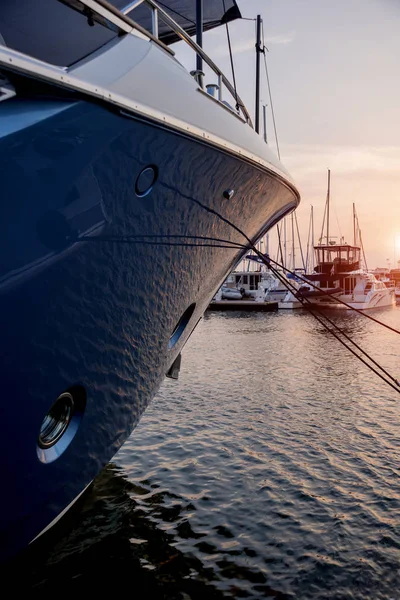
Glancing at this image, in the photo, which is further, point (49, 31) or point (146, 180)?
point (49, 31)

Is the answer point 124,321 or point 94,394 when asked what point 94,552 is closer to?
point 94,394

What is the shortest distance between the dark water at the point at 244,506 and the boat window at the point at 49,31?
4226mm

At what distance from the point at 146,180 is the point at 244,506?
409 cm

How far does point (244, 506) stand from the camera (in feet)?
19.1

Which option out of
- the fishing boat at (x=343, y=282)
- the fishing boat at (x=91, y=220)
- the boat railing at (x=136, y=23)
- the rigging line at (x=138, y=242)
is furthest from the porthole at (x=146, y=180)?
the fishing boat at (x=343, y=282)

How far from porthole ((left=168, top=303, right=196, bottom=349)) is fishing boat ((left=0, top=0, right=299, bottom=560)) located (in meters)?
0.21

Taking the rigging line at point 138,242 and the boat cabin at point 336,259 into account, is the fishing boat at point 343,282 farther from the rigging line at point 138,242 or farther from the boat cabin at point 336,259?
the rigging line at point 138,242

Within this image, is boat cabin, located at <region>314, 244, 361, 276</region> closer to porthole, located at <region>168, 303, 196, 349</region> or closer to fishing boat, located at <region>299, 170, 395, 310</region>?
fishing boat, located at <region>299, 170, 395, 310</region>

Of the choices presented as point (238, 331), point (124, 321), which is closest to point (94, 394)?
point (124, 321)

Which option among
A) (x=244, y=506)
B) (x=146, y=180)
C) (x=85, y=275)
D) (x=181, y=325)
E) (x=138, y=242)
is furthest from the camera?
(x=244, y=506)

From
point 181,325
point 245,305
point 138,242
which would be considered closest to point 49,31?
point 138,242

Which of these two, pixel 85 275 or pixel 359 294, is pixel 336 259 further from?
pixel 85 275

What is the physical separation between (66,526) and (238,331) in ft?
68.9

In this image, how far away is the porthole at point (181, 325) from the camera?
489 centimetres
